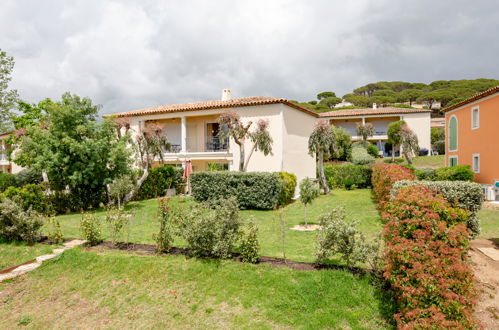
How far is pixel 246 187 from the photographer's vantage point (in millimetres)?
15148

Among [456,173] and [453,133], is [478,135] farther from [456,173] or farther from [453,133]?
[453,133]

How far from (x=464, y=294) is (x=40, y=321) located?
22.9ft

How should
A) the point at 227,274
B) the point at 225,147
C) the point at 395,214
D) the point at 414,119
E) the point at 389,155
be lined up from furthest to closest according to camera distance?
the point at 389,155 < the point at 414,119 < the point at 225,147 < the point at 227,274 < the point at 395,214

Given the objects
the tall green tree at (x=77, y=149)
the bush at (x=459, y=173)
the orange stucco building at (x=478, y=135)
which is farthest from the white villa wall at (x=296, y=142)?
the orange stucco building at (x=478, y=135)

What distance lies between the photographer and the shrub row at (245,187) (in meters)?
14.9

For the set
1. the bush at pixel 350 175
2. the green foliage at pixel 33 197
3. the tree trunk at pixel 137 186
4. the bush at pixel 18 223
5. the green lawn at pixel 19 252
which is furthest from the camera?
the bush at pixel 350 175

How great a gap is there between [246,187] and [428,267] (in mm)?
10986

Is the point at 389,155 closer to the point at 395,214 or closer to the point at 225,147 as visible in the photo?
the point at 225,147

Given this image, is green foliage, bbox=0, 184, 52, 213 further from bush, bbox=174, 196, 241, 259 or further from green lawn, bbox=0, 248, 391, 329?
bush, bbox=174, 196, 241, 259

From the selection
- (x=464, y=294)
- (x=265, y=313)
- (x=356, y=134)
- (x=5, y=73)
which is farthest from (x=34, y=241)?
(x=356, y=134)

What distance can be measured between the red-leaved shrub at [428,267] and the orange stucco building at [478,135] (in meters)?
15.4

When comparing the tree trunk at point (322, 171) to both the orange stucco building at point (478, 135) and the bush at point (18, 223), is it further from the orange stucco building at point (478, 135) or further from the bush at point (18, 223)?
the bush at point (18, 223)

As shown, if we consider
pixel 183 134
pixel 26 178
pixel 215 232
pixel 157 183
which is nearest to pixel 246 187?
Result: pixel 157 183

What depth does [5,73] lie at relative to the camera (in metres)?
23.8
